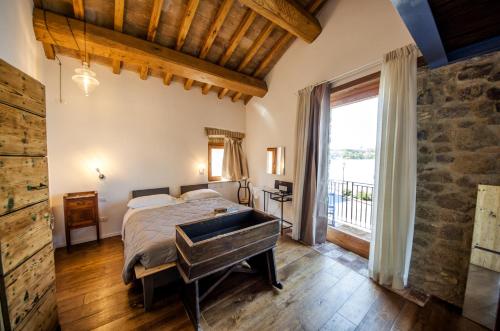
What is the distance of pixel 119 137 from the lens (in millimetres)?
3102

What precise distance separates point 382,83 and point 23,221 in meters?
3.26

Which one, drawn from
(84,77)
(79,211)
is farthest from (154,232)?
(84,77)

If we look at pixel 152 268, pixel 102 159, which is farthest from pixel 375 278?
pixel 102 159

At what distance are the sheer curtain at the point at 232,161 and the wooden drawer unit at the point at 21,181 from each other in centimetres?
314

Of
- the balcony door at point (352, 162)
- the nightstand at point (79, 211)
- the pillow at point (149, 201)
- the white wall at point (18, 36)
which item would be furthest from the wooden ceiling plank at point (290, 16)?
the nightstand at point (79, 211)

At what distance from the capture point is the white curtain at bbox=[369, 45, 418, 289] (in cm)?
174

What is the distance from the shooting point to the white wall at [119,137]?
106 inches

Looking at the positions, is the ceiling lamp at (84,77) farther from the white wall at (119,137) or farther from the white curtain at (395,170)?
the white curtain at (395,170)

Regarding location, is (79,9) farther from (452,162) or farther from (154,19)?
(452,162)

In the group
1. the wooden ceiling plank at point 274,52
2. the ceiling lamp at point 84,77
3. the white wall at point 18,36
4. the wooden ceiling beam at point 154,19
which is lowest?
the ceiling lamp at point 84,77

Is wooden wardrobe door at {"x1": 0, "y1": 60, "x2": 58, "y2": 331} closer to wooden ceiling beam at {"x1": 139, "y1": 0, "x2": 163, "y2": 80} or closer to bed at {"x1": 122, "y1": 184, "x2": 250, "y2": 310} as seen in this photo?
bed at {"x1": 122, "y1": 184, "x2": 250, "y2": 310}

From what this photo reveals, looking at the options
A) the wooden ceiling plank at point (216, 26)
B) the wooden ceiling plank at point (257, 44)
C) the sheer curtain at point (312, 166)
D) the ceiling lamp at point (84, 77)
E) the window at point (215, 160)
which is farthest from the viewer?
the window at point (215, 160)

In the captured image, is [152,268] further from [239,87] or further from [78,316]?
[239,87]

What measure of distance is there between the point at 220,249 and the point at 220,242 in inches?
2.5
